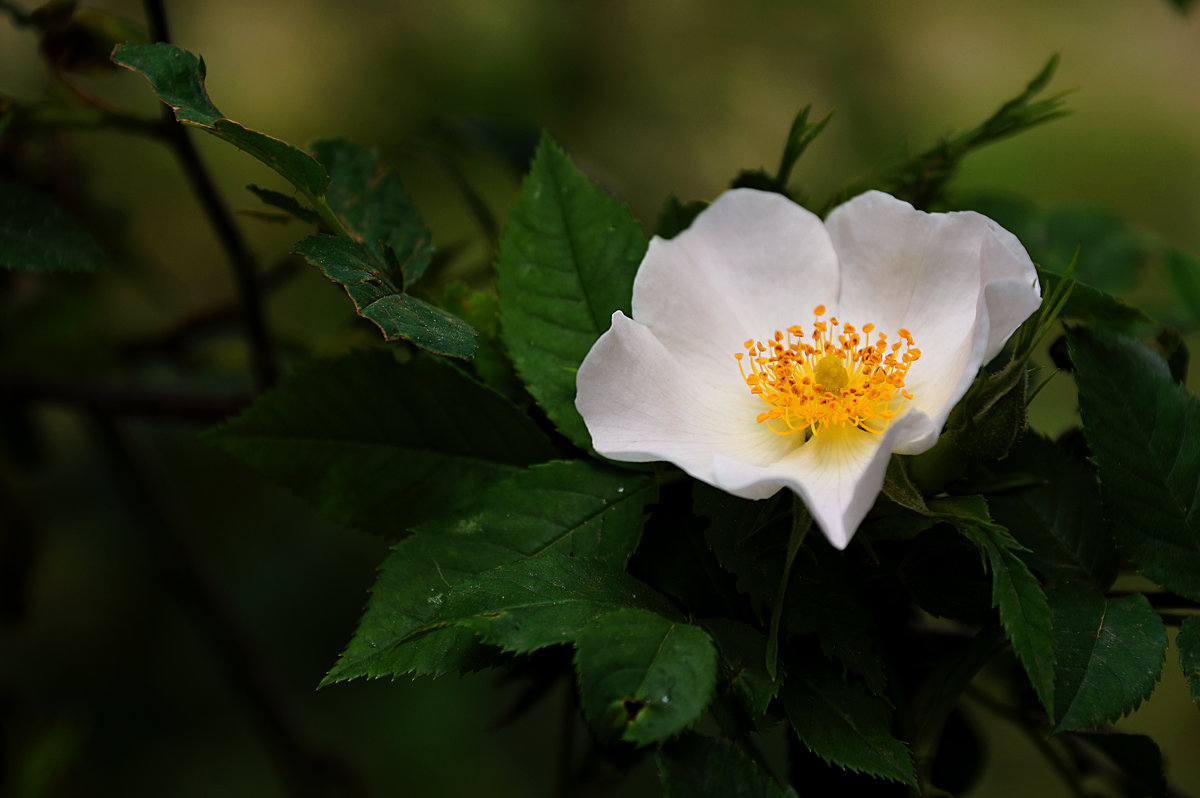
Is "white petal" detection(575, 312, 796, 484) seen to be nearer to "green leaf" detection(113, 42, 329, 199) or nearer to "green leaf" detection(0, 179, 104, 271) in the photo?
"green leaf" detection(113, 42, 329, 199)

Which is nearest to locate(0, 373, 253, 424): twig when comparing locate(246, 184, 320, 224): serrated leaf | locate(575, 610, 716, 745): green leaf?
locate(246, 184, 320, 224): serrated leaf

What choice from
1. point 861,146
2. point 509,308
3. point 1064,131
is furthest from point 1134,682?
point 1064,131

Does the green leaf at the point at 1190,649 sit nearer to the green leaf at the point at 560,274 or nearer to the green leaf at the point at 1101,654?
the green leaf at the point at 1101,654

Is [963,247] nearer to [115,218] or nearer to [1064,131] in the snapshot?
[115,218]

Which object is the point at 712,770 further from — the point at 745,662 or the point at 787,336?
the point at 787,336

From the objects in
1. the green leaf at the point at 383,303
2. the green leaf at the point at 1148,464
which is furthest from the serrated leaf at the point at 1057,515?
the green leaf at the point at 383,303

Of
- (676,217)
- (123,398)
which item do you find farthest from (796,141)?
(123,398)
